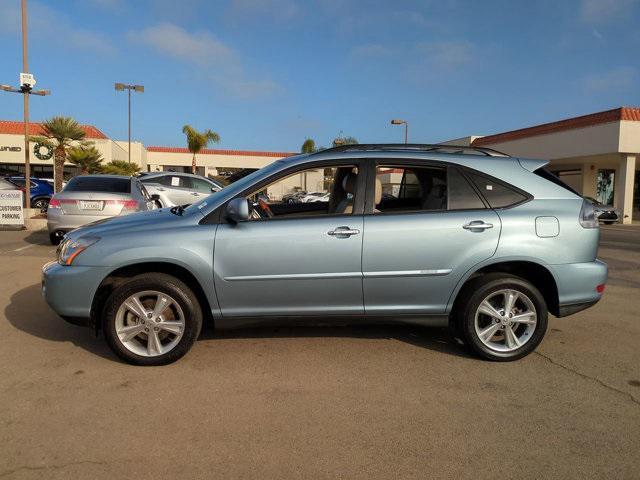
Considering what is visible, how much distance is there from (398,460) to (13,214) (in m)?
14.0

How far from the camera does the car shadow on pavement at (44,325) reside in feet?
14.4

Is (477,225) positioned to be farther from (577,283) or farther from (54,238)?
(54,238)

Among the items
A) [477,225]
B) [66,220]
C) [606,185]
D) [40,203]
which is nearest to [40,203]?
[40,203]

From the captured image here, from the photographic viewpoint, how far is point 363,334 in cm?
473

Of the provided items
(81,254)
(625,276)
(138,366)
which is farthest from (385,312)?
(625,276)

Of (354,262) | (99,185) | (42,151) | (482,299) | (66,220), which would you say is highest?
(42,151)

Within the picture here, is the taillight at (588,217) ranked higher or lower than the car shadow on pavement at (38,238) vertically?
Result: higher

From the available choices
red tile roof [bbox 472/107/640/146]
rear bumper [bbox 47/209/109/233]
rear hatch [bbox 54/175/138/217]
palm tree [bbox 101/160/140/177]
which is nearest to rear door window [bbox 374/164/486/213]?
rear hatch [bbox 54/175/138/217]

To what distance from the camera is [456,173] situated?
13.5 feet

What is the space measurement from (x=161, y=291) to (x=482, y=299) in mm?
2561

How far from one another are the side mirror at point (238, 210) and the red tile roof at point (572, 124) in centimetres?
2436

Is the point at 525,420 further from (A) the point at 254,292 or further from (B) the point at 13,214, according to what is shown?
(B) the point at 13,214

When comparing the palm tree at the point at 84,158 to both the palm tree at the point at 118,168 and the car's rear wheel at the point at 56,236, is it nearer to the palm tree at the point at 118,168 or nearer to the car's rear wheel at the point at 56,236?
the palm tree at the point at 118,168

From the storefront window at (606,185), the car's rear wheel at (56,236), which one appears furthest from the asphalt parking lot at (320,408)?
the storefront window at (606,185)
